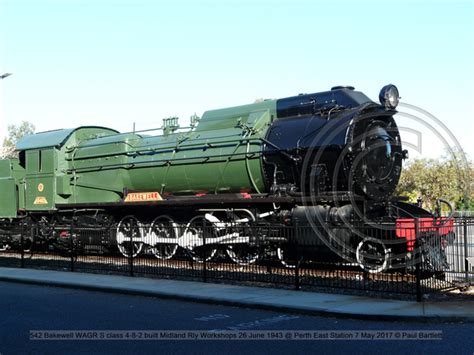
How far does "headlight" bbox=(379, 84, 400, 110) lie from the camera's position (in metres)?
13.3

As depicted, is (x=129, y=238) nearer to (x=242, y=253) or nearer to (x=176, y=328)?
(x=242, y=253)

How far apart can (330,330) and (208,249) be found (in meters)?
7.82

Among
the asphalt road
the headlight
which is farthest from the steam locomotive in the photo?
the asphalt road

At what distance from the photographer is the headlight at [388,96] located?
13.3 metres

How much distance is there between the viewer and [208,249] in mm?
15578

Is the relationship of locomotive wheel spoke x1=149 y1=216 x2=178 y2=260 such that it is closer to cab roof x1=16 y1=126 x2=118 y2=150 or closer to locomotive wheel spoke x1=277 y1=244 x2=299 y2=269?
locomotive wheel spoke x1=277 y1=244 x2=299 y2=269

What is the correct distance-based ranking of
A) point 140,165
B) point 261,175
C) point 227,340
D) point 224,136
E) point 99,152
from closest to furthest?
point 227,340 < point 261,175 < point 224,136 < point 140,165 < point 99,152

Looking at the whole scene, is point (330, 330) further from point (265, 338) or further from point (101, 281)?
point (101, 281)

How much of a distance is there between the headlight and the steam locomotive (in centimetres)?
2

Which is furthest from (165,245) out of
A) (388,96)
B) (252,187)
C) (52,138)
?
(388,96)

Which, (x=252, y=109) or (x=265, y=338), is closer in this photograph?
(x=265, y=338)

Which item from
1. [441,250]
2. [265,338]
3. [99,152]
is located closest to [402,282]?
[441,250]

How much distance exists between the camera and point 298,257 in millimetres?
11805

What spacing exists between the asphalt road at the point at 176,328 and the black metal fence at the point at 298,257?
7.16ft
